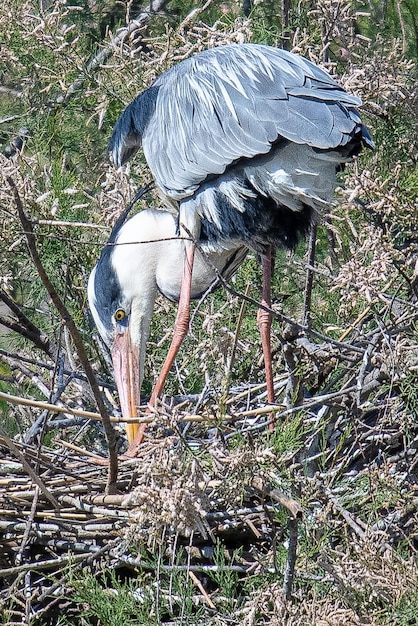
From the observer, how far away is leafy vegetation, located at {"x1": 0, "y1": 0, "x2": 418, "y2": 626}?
113 inches

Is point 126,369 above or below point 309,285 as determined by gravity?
below

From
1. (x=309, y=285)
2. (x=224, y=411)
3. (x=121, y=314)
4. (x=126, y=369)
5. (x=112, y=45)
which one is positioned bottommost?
(x=126, y=369)

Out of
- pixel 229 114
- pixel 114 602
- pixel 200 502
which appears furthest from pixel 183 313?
pixel 200 502

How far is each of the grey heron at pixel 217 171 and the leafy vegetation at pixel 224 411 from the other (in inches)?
4.7

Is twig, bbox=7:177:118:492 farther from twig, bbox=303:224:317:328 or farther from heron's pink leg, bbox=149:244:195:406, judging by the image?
twig, bbox=303:224:317:328

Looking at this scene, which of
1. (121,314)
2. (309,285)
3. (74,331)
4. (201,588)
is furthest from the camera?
(121,314)

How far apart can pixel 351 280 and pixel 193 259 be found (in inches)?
52.6

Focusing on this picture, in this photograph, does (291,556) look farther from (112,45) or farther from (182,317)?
(112,45)

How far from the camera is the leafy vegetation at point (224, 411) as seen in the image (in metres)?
2.86

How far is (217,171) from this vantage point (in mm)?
3863

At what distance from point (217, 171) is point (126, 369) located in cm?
84

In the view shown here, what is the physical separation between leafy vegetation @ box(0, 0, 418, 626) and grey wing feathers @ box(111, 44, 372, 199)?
0.42 ft

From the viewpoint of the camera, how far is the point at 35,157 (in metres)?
4.24

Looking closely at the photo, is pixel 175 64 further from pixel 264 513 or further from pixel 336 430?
pixel 264 513
